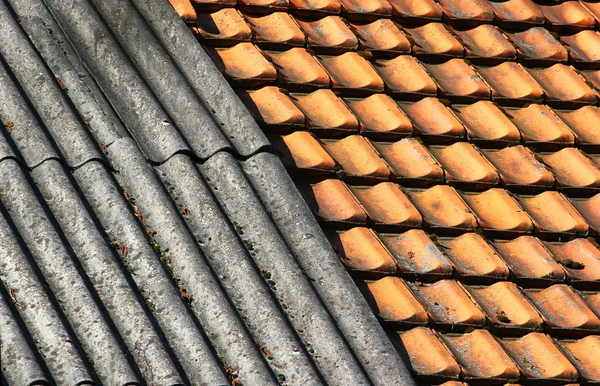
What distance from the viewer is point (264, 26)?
3.86m

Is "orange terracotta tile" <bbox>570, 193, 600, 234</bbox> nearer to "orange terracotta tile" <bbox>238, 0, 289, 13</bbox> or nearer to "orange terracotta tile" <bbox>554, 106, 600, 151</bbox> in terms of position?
"orange terracotta tile" <bbox>554, 106, 600, 151</bbox>

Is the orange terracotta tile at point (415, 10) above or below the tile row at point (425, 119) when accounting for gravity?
above

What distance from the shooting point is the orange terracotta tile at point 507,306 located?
3074 mm

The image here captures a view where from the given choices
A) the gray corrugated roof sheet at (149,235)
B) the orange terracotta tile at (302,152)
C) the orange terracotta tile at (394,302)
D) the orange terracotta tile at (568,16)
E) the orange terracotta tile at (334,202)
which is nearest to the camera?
the gray corrugated roof sheet at (149,235)

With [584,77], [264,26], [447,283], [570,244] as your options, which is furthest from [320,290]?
[584,77]

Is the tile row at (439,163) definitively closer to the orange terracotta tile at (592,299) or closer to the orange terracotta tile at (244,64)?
the orange terracotta tile at (244,64)

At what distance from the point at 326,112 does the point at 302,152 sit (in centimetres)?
26

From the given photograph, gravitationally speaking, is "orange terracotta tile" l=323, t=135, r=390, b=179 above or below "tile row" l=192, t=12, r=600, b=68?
below

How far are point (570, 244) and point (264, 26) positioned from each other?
1.48 m

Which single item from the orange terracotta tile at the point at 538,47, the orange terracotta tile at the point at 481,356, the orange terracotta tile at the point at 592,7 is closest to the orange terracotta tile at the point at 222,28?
the orange terracotta tile at the point at 538,47

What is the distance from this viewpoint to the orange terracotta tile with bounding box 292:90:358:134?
3.50 meters

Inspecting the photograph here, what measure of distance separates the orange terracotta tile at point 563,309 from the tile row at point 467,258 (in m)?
0.04

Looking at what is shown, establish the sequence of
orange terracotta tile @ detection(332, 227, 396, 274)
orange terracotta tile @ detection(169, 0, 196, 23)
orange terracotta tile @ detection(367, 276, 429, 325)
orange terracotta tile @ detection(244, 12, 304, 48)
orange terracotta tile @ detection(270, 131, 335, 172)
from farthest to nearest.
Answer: orange terracotta tile @ detection(244, 12, 304, 48), orange terracotta tile @ detection(169, 0, 196, 23), orange terracotta tile @ detection(270, 131, 335, 172), orange terracotta tile @ detection(332, 227, 396, 274), orange terracotta tile @ detection(367, 276, 429, 325)

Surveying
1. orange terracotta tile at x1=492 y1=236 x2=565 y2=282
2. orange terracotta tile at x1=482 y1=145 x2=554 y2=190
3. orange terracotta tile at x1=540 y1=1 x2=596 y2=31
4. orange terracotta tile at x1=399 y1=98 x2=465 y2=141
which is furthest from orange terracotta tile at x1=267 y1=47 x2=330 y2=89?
orange terracotta tile at x1=540 y1=1 x2=596 y2=31
